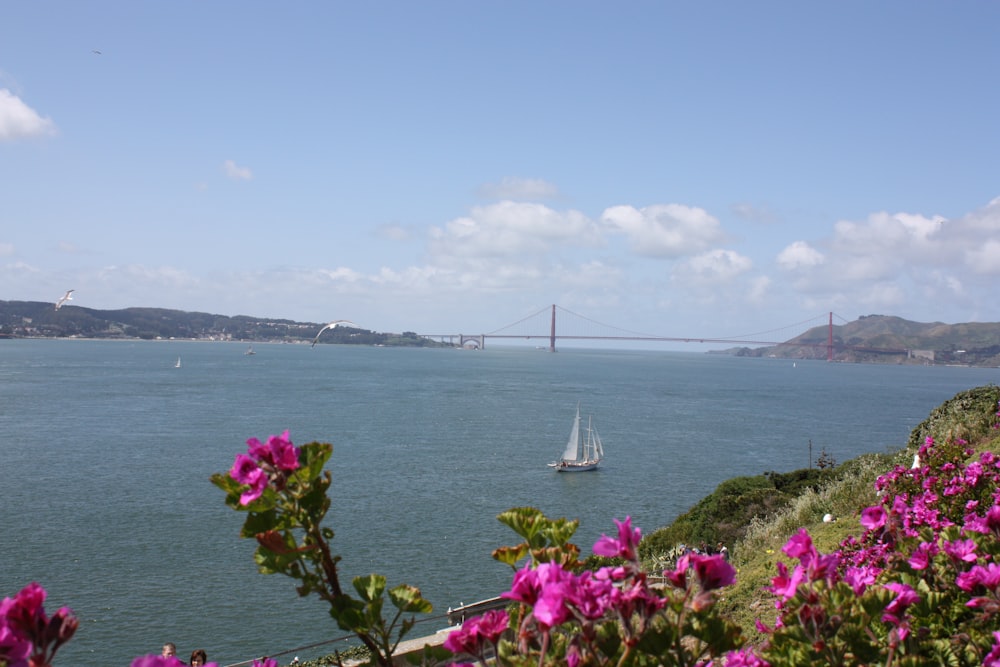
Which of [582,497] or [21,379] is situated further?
[21,379]

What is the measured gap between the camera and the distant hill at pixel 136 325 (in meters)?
169

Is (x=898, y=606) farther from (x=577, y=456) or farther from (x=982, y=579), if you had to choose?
(x=577, y=456)

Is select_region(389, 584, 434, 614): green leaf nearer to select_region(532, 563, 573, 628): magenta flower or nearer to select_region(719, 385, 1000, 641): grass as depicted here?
select_region(532, 563, 573, 628): magenta flower

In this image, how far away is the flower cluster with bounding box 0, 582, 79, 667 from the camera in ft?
3.56

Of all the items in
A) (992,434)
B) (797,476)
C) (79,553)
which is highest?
(992,434)

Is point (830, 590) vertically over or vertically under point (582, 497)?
over

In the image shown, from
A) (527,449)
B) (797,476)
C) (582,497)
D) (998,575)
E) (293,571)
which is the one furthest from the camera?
(527,449)

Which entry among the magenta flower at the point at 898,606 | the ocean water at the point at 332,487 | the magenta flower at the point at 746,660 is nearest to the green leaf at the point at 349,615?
the magenta flower at the point at 746,660

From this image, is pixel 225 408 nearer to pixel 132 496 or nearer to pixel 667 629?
pixel 132 496

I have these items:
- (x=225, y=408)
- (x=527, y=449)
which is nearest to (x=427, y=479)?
Result: (x=527, y=449)

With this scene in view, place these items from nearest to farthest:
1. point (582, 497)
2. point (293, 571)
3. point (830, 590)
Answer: point (293, 571), point (830, 590), point (582, 497)

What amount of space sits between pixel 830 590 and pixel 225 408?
188ft

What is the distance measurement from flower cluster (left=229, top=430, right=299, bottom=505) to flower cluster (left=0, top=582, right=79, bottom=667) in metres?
0.35

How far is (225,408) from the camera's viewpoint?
55000 mm
